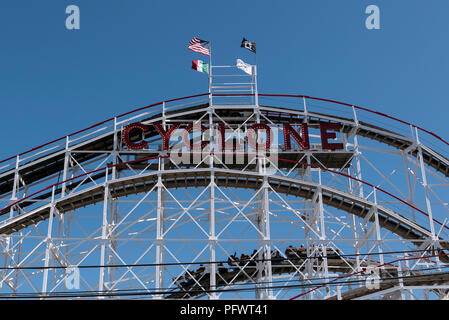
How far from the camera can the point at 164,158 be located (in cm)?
3684

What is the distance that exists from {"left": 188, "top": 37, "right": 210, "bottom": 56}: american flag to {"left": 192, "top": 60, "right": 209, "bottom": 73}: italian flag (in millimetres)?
656

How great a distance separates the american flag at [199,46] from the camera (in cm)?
4003

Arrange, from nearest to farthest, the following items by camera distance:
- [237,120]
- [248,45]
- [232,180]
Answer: [232,180], [237,120], [248,45]

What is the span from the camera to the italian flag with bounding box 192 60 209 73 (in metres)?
40.1

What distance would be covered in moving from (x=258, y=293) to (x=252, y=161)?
7.10 metres

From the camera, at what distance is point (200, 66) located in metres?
40.2

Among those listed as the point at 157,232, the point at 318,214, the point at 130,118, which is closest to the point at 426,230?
the point at 318,214

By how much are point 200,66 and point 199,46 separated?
121 cm

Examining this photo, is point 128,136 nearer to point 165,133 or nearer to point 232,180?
point 165,133

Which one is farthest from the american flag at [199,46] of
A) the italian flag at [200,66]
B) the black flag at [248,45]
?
the black flag at [248,45]

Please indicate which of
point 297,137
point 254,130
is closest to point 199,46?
point 254,130

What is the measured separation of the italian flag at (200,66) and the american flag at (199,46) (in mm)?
656
